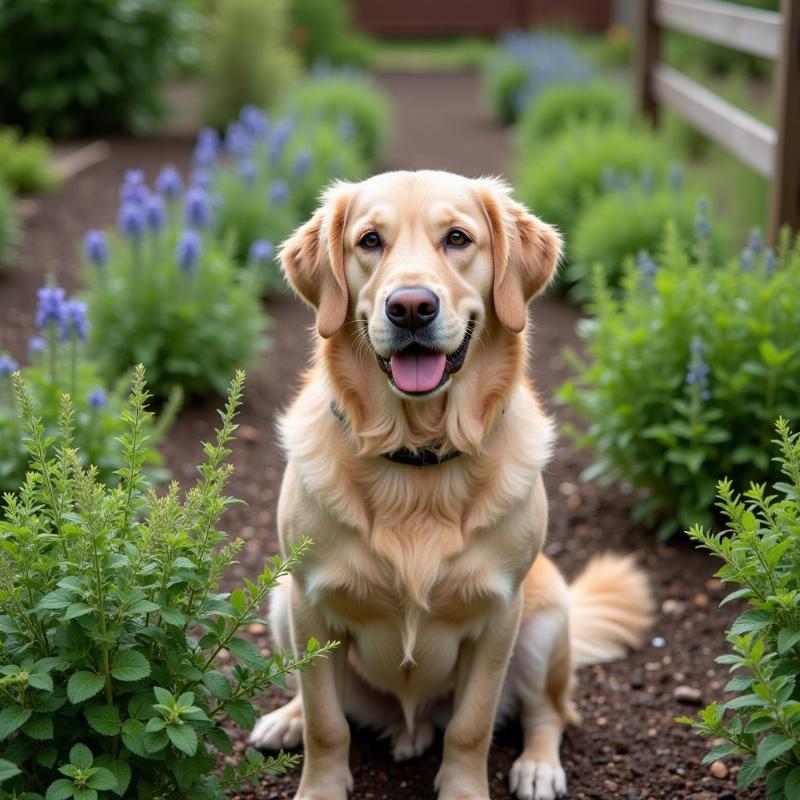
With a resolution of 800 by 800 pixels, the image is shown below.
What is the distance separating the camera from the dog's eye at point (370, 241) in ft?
9.25

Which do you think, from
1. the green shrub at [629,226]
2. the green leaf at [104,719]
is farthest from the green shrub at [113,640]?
the green shrub at [629,226]

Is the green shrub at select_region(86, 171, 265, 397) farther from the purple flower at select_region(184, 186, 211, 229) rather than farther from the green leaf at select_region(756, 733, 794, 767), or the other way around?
the green leaf at select_region(756, 733, 794, 767)

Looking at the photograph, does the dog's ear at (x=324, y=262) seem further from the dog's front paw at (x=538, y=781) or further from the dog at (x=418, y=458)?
the dog's front paw at (x=538, y=781)

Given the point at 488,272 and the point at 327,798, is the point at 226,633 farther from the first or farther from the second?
the point at 488,272

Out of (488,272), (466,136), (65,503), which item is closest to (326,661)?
(65,503)

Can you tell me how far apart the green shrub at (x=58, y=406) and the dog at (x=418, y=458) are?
1.12m

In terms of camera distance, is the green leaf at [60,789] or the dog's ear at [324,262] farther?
the dog's ear at [324,262]

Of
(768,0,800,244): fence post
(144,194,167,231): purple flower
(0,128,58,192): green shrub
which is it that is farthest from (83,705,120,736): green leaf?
(0,128,58,192): green shrub

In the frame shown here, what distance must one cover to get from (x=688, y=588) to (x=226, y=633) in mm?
2128

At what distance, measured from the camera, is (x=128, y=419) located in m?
2.31

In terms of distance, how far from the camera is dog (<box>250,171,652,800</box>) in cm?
273

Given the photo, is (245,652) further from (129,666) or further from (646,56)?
(646,56)

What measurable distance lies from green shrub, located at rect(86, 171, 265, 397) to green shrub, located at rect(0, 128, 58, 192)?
3538mm

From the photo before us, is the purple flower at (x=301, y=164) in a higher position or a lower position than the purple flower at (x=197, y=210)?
lower
